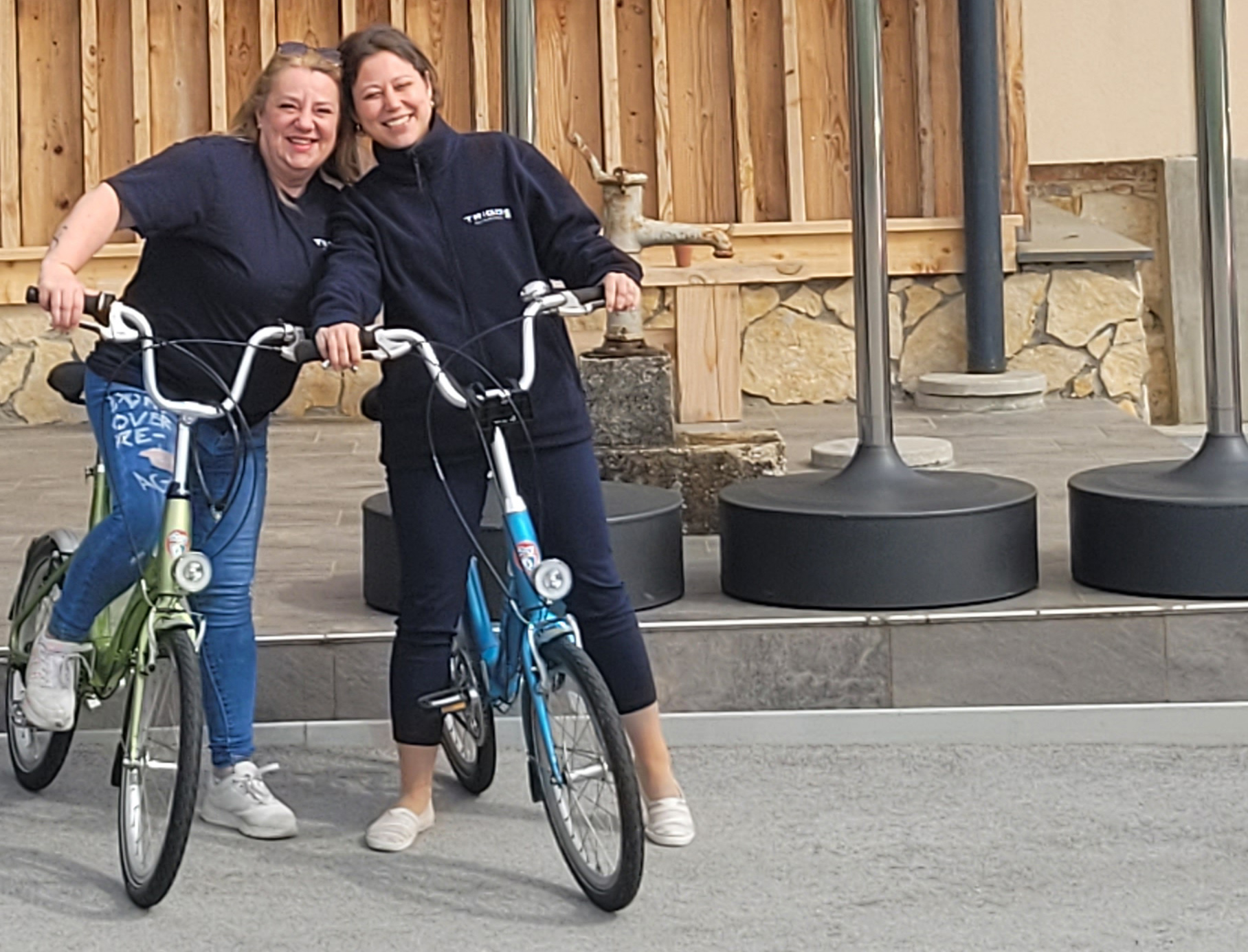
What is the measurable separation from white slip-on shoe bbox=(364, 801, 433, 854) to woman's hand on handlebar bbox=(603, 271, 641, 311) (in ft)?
3.11

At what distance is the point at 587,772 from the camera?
325 centimetres

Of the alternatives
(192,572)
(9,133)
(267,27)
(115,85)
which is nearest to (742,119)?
(267,27)

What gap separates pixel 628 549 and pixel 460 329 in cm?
96

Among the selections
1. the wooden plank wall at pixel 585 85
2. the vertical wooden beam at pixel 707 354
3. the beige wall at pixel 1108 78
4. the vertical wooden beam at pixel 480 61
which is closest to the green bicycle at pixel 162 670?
the vertical wooden beam at pixel 707 354

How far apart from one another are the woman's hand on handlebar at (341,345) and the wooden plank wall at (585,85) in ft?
15.5

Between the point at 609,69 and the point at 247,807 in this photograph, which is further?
the point at 609,69

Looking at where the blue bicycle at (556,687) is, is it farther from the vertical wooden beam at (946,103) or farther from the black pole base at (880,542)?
the vertical wooden beam at (946,103)

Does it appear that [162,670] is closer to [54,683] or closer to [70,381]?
[54,683]

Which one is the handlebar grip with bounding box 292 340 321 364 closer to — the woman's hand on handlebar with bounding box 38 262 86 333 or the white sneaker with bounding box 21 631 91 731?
the woman's hand on handlebar with bounding box 38 262 86 333

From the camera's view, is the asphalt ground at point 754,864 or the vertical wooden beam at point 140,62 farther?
the vertical wooden beam at point 140,62

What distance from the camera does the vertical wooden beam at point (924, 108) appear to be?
788 centimetres

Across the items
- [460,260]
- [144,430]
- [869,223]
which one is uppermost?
[869,223]

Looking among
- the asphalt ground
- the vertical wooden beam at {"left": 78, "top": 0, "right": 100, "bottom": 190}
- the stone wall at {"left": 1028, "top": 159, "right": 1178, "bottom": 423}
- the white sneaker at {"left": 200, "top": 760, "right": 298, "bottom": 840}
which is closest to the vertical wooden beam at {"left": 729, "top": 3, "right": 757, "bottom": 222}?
the stone wall at {"left": 1028, "top": 159, "right": 1178, "bottom": 423}

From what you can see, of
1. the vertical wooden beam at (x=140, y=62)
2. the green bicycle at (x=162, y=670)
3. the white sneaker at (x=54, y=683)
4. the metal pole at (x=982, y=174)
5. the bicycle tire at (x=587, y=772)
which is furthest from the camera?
the vertical wooden beam at (x=140, y=62)
